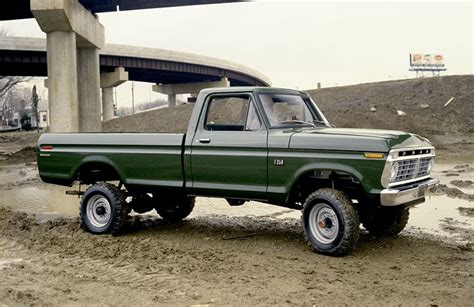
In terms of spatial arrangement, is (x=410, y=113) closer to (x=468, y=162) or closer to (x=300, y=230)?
(x=468, y=162)

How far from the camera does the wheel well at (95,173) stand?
8742 mm

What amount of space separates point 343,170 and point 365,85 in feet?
122

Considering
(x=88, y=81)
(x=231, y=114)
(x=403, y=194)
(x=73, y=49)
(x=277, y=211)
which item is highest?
(x=73, y=49)

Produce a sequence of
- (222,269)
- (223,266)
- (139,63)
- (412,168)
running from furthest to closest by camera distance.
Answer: (139,63)
(412,168)
(223,266)
(222,269)

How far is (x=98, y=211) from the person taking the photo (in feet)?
28.6

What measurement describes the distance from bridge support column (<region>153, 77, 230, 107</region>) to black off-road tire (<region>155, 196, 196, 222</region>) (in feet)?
221

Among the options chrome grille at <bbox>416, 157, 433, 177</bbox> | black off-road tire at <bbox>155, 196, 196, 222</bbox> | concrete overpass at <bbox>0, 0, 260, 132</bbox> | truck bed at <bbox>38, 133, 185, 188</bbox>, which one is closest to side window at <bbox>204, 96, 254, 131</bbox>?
truck bed at <bbox>38, 133, 185, 188</bbox>

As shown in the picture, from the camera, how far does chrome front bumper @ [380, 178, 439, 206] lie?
21.3 ft

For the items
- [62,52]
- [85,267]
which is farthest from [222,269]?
[62,52]

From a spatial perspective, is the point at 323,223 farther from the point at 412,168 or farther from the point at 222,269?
the point at 222,269

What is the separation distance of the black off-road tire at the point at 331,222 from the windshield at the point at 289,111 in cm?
122

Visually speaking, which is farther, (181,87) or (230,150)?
(181,87)

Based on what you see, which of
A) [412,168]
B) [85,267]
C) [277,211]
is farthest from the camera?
[277,211]

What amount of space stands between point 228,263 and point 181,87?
246 feet
